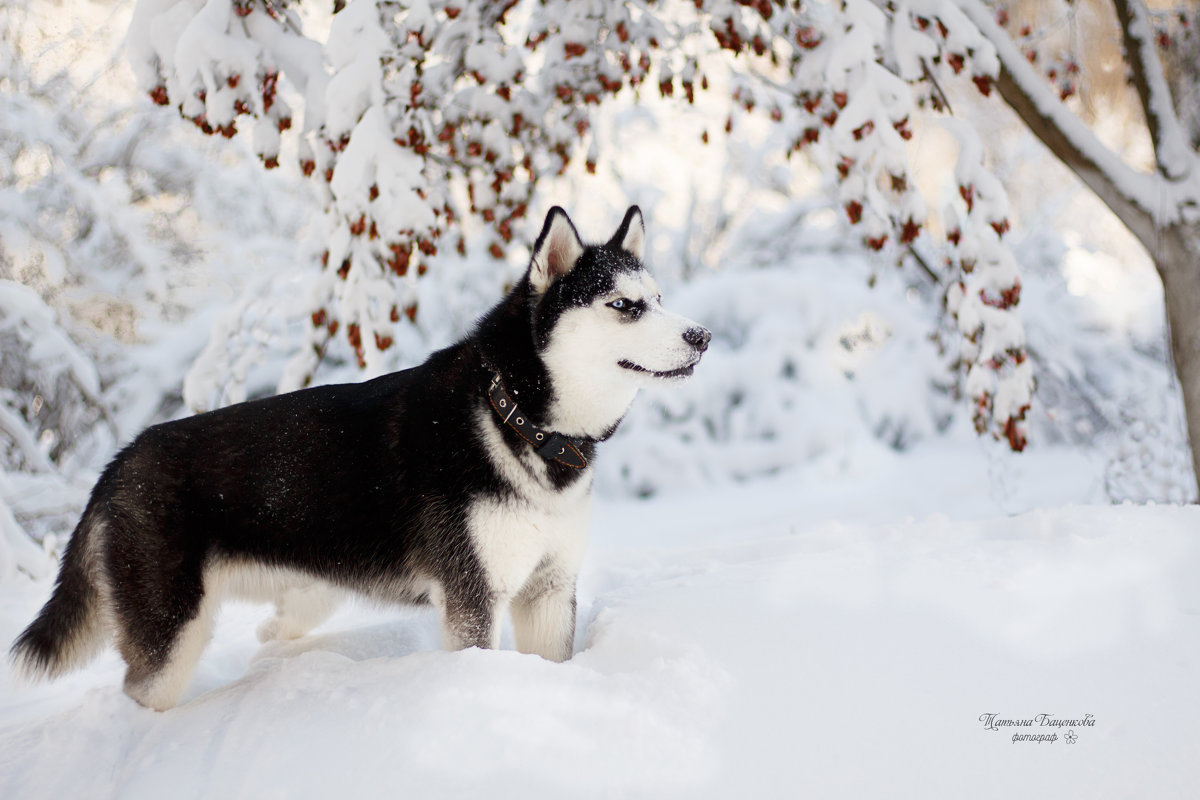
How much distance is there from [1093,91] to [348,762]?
744cm

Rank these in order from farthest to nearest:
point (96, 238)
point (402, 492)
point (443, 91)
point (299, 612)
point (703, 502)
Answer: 1. point (96, 238)
2. point (703, 502)
3. point (443, 91)
4. point (299, 612)
5. point (402, 492)

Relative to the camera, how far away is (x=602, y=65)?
4387mm

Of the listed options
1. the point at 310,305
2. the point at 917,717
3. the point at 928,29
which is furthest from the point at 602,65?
the point at 917,717

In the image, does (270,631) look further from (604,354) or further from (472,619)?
(604,354)

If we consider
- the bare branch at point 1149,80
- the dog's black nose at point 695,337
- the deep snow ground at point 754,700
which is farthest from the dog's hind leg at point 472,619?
the bare branch at point 1149,80

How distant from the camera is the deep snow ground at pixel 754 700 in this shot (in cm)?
175

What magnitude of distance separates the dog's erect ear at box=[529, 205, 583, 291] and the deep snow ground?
43.9 inches

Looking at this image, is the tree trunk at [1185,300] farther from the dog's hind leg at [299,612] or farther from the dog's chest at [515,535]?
the dog's hind leg at [299,612]

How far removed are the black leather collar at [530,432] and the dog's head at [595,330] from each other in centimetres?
9

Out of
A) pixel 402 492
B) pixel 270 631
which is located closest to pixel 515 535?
pixel 402 492

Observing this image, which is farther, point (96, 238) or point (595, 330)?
point (96, 238)

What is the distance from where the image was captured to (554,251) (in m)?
2.41

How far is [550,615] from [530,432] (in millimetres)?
621

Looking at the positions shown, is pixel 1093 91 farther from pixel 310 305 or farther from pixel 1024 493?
pixel 310 305
